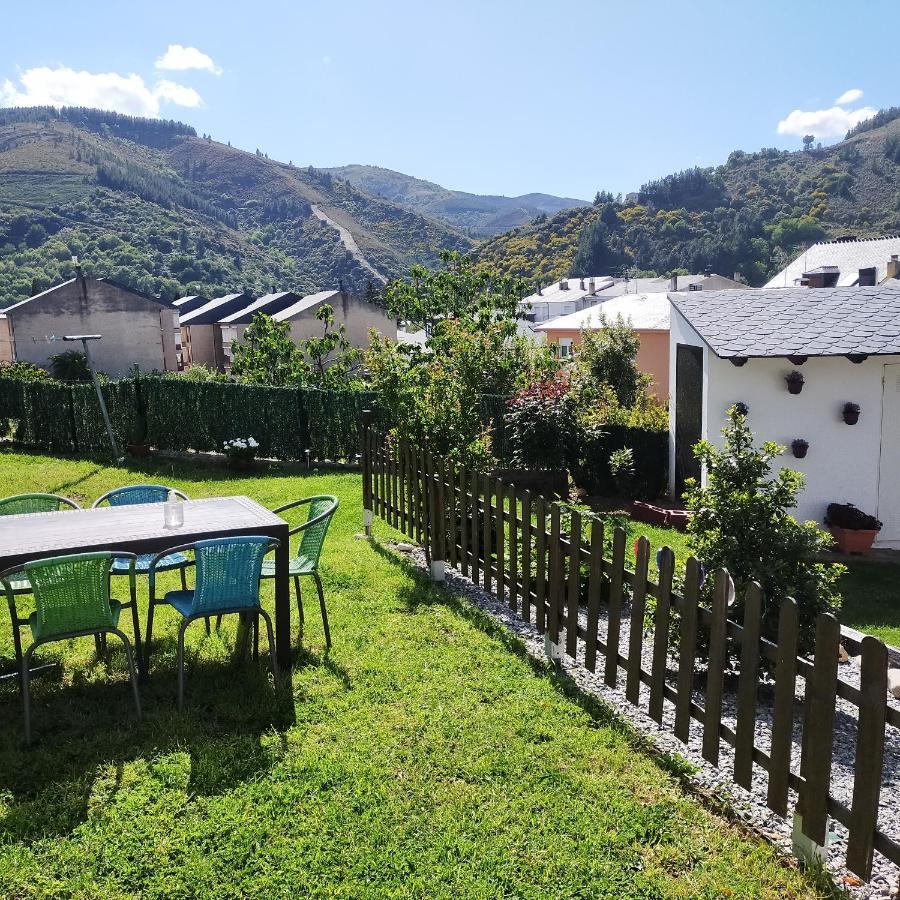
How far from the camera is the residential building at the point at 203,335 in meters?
54.1

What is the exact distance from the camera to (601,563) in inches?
192

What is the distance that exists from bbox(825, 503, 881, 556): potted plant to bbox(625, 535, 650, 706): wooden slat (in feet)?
23.5

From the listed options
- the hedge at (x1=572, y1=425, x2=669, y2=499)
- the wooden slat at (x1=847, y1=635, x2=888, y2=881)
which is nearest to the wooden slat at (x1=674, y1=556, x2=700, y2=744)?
the wooden slat at (x1=847, y1=635, x2=888, y2=881)

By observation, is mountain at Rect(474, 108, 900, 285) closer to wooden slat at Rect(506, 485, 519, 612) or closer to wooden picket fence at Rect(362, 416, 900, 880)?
wooden picket fence at Rect(362, 416, 900, 880)

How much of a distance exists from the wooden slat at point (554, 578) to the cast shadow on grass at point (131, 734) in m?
1.50

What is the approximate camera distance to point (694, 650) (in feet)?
13.1

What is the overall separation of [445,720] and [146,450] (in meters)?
12.9

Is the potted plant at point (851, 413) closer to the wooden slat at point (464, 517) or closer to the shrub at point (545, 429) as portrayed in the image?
the shrub at point (545, 429)

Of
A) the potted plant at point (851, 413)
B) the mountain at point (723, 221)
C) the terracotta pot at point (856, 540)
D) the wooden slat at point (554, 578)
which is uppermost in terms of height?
the mountain at point (723, 221)

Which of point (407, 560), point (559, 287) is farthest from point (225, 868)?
point (559, 287)

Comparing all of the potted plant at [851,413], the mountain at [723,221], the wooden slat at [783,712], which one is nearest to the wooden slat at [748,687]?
the wooden slat at [783,712]

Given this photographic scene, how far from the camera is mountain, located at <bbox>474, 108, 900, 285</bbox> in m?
89.3

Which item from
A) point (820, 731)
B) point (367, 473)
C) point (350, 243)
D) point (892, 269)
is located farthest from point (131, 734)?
point (350, 243)

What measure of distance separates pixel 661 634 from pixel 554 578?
1259mm
